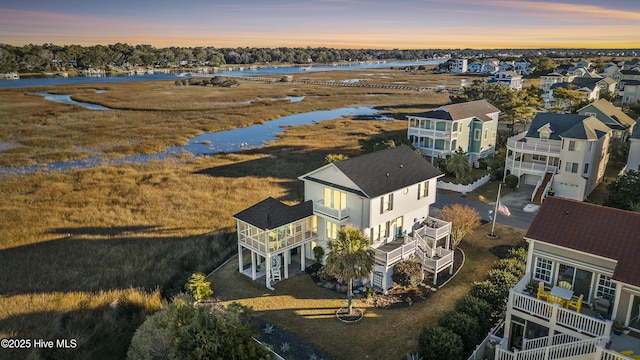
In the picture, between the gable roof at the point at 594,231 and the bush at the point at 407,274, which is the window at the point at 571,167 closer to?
the bush at the point at 407,274

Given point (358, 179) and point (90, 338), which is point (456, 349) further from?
point (90, 338)

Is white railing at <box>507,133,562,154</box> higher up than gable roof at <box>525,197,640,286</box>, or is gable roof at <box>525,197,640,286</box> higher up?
gable roof at <box>525,197,640,286</box>

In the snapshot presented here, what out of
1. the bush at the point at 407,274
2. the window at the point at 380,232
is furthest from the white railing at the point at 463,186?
the bush at the point at 407,274

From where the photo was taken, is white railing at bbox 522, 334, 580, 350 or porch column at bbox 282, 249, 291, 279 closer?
white railing at bbox 522, 334, 580, 350

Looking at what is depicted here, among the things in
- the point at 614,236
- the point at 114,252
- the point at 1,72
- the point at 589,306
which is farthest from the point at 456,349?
the point at 1,72

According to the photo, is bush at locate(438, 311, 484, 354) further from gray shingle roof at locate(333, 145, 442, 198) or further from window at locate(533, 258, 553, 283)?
gray shingle roof at locate(333, 145, 442, 198)

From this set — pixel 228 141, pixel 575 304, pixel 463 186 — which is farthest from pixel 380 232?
pixel 228 141

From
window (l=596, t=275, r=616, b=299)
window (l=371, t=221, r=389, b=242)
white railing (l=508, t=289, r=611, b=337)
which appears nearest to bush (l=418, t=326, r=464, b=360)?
white railing (l=508, t=289, r=611, b=337)
